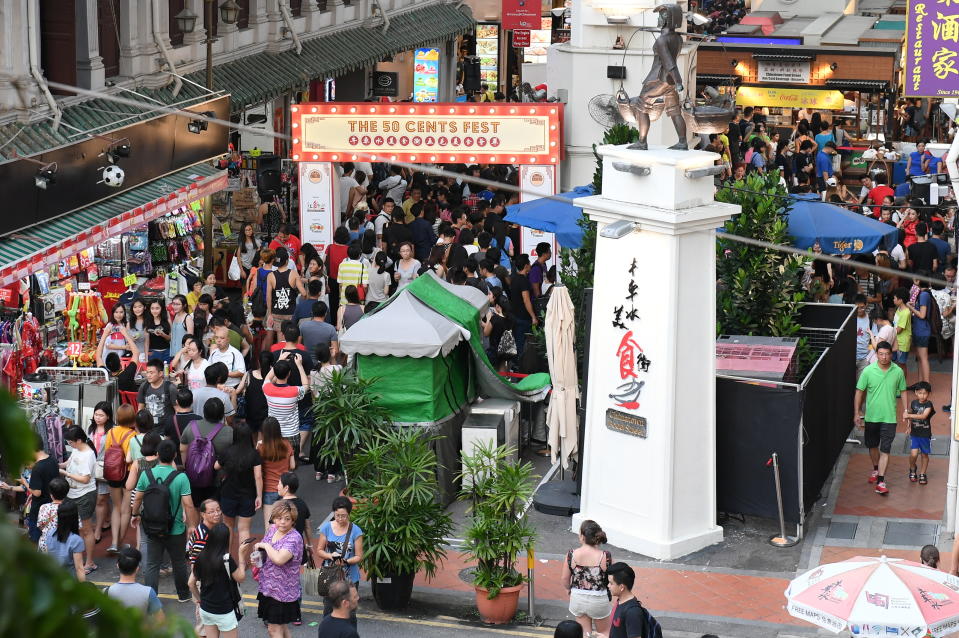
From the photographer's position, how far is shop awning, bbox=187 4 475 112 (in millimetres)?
27234

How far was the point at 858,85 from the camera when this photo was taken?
34188 millimetres

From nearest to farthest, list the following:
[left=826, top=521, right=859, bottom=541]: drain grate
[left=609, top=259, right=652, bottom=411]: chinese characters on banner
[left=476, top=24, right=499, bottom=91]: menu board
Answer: [left=609, top=259, right=652, bottom=411]: chinese characters on banner
[left=826, top=521, right=859, bottom=541]: drain grate
[left=476, top=24, right=499, bottom=91]: menu board

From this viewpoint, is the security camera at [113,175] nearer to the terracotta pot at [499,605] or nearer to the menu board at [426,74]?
the terracotta pot at [499,605]

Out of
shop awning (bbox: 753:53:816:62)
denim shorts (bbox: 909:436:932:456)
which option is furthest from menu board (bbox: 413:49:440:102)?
denim shorts (bbox: 909:436:932:456)

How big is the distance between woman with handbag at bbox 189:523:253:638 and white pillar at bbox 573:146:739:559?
14.0 feet

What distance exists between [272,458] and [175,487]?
1.14 meters

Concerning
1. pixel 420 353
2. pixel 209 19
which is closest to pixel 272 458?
pixel 420 353

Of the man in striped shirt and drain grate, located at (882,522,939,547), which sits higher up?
the man in striped shirt

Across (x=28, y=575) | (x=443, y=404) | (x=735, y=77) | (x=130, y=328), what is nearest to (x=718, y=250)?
(x=443, y=404)

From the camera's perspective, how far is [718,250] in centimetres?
1647

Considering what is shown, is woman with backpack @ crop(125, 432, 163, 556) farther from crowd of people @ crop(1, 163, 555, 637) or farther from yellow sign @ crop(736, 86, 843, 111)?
yellow sign @ crop(736, 86, 843, 111)

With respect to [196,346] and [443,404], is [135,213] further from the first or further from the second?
[443,404]

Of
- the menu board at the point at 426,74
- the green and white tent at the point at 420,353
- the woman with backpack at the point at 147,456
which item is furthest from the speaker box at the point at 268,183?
the menu board at the point at 426,74

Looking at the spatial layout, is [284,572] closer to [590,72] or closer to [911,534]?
[911,534]
